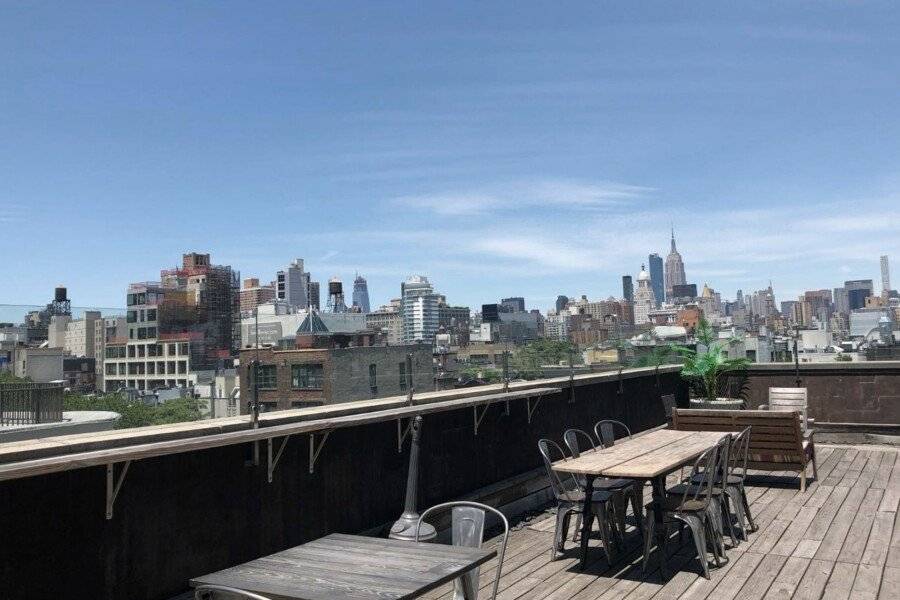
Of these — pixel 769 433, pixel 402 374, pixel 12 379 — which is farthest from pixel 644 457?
pixel 12 379

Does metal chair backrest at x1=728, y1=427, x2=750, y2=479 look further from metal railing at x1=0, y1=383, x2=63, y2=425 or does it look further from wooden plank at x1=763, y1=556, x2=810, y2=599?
metal railing at x1=0, y1=383, x2=63, y2=425

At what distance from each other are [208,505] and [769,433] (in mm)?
7734

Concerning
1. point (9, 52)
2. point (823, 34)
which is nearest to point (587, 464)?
point (823, 34)

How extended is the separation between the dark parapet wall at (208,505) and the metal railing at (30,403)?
391 inches

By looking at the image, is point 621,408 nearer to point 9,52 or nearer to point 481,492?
point 481,492

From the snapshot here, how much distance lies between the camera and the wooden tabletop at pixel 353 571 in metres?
2.96

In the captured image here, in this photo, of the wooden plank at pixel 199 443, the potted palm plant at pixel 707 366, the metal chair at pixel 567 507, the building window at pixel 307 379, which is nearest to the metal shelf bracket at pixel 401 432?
the wooden plank at pixel 199 443

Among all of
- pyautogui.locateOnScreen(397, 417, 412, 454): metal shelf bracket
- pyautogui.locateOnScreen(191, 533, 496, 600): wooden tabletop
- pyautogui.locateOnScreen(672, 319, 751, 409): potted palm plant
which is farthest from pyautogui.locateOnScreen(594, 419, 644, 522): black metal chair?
pyautogui.locateOnScreen(672, 319, 751, 409): potted palm plant

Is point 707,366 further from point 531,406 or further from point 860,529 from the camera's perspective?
point 860,529

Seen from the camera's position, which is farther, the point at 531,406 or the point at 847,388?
the point at 847,388

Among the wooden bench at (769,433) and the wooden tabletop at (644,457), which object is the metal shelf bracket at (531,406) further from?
the wooden bench at (769,433)

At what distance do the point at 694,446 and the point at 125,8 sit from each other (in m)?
10.8

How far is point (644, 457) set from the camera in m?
6.34

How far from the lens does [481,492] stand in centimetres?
765
